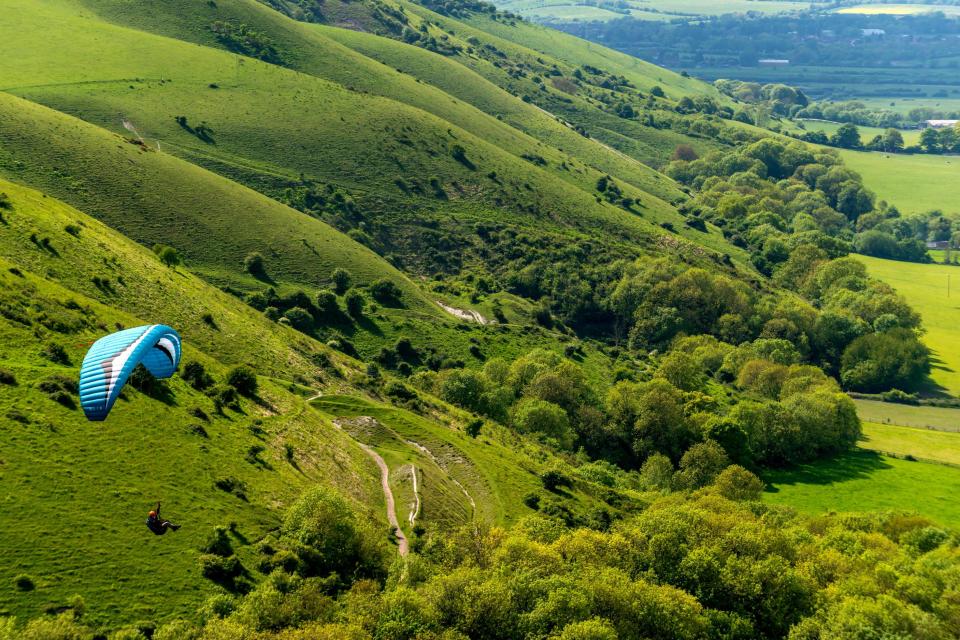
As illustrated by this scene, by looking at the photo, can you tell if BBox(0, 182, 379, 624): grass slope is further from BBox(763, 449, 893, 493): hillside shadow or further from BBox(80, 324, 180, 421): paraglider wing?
BBox(763, 449, 893, 493): hillside shadow

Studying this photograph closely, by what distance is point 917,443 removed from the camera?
118 meters

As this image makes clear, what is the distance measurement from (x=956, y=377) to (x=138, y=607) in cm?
15846

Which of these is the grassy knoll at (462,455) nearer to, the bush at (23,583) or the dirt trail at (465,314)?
the bush at (23,583)

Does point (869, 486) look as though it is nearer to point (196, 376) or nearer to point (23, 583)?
point (196, 376)

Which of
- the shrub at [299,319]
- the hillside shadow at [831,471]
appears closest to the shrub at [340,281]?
the shrub at [299,319]

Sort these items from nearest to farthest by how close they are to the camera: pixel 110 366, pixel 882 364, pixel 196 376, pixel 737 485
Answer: pixel 110 366, pixel 196 376, pixel 737 485, pixel 882 364

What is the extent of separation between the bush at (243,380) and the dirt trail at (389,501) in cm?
1233

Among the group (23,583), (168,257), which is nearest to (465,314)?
(168,257)

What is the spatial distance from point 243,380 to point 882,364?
127658mm

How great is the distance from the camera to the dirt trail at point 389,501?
60969 millimetres

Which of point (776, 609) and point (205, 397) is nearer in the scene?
point (776, 609)

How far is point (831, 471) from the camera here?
4090 inches

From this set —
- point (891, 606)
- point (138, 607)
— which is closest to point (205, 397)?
point (138, 607)

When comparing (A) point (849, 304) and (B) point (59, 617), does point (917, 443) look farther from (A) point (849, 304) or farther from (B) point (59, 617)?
(B) point (59, 617)
